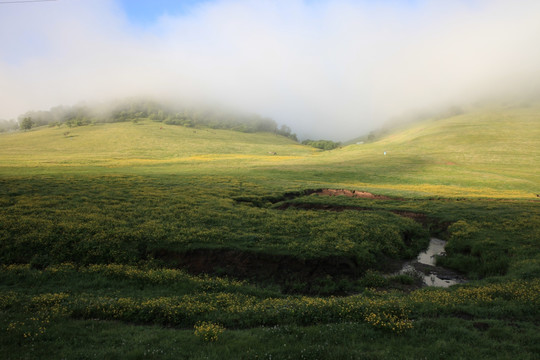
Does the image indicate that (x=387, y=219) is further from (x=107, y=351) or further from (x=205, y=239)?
(x=107, y=351)

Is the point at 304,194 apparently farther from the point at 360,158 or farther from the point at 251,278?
the point at 360,158

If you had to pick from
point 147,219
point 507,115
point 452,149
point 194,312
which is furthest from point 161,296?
point 507,115

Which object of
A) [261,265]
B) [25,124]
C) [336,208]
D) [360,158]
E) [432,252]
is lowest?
[432,252]

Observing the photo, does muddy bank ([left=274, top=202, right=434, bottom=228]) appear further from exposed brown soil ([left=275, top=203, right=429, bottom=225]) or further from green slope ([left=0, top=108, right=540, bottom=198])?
green slope ([left=0, top=108, right=540, bottom=198])

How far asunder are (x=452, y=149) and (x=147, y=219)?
94514mm

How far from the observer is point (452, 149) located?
293ft

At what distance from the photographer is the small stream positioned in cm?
1742

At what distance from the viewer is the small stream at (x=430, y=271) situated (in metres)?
17.4

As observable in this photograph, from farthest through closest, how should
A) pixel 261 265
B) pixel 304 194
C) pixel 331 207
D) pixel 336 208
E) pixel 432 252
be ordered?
pixel 304 194, pixel 331 207, pixel 336 208, pixel 432 252, pixel 261 265

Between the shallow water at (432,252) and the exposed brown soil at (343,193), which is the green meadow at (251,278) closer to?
the shallow water at (432,252)

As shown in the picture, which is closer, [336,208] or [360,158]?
[336,208]

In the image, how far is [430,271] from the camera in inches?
739

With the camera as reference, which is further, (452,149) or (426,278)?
(452,149)

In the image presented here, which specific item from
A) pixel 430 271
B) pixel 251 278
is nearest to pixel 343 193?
pixel 430 271
